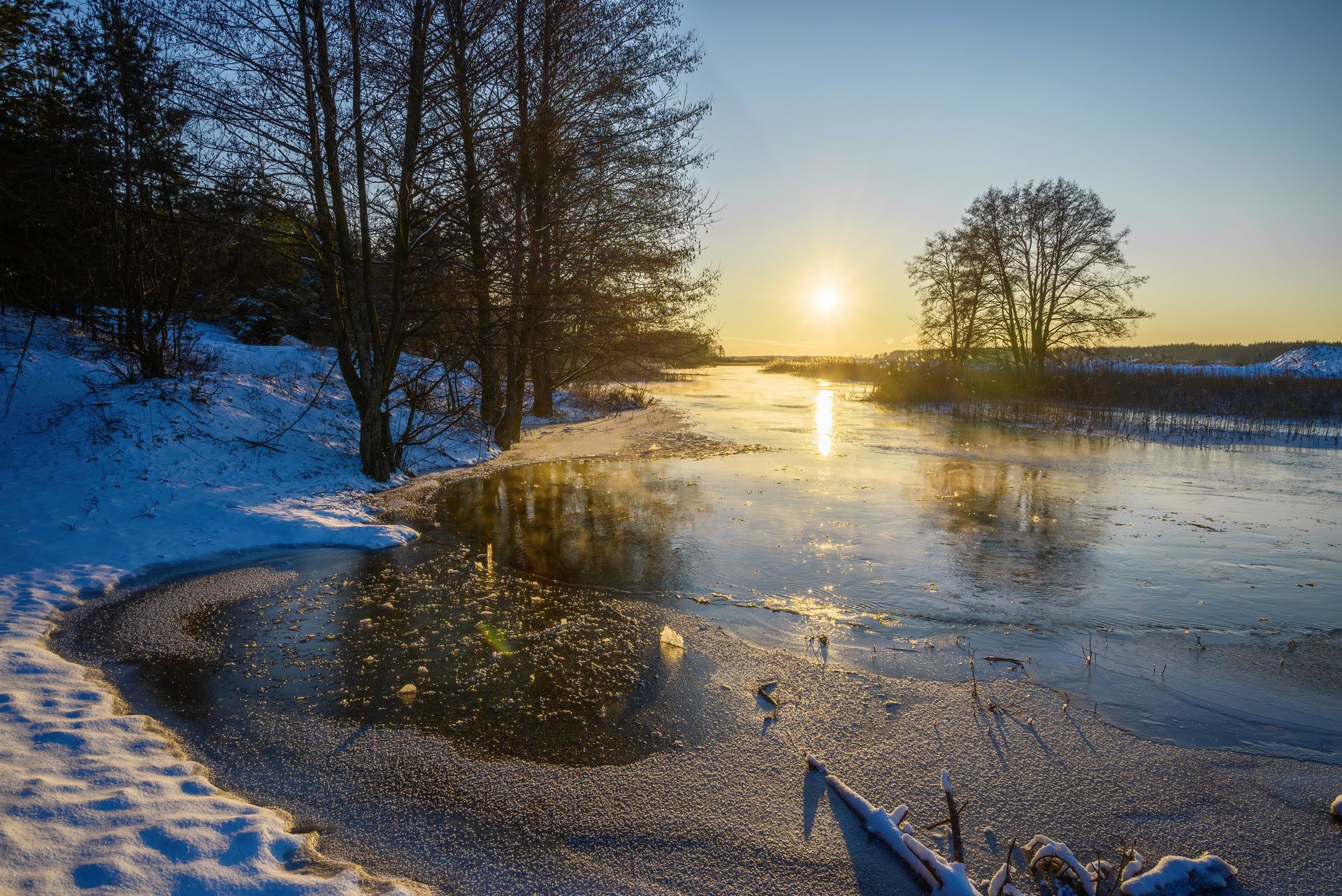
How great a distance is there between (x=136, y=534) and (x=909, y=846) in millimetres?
7792

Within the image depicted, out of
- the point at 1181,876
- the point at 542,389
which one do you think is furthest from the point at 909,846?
the point at 542,389

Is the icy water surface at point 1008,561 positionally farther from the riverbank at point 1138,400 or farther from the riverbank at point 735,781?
the riverbank at point 1138,400

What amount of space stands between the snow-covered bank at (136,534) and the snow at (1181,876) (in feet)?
10.0

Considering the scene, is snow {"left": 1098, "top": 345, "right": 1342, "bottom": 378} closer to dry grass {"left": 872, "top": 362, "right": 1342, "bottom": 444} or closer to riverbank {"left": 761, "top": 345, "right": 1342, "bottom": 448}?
riverbank {"left": 761, "top": 345, "right": 1342, "bottom": 448}

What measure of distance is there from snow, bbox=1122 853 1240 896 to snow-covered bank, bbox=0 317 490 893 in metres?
3.06

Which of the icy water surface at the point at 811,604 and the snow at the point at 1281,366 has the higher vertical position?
the snow at the point at 1281,366

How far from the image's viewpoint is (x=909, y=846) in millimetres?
2740

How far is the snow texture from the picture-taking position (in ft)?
8.26

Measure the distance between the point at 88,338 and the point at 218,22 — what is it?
6267 millimetres

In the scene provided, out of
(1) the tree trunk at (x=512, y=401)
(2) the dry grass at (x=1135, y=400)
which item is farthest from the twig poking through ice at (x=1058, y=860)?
(2) the dry grass at (x=1135, y=400)

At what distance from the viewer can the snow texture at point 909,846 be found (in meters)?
2.52

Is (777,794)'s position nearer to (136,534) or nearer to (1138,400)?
(136,534)

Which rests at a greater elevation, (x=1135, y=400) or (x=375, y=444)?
(x=1135, y=400)

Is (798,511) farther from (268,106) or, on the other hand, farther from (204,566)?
(268,106)
